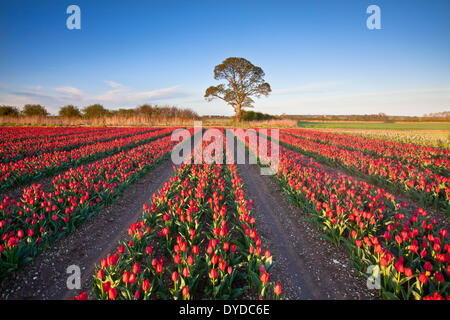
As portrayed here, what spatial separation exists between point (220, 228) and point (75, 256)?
2858 mm

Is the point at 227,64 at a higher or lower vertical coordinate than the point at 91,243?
higher

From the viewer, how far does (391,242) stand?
3.54 m

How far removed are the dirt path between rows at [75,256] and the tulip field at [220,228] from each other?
5.1 inches

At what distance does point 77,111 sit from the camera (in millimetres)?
63188

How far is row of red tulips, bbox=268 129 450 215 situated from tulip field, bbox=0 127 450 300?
0.06 m

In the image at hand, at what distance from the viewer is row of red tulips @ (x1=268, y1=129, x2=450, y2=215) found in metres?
5.65

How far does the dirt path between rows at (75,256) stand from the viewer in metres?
2.87

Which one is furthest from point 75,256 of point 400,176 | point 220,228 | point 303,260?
point 400,176

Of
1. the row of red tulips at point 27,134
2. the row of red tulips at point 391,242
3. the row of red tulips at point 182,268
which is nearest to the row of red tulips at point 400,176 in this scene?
the row of red tulips at point 391,242

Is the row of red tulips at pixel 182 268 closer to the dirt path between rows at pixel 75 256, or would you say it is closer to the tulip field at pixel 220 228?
the tulip field at pixel 220 228

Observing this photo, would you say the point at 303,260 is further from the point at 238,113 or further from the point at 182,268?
the point at 238,113
